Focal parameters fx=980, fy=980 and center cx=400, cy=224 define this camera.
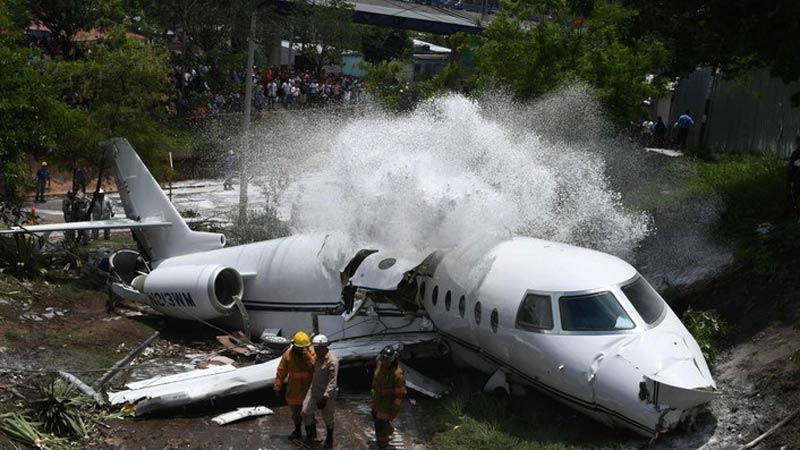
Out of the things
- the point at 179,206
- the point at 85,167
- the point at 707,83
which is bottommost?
the point at 179,206

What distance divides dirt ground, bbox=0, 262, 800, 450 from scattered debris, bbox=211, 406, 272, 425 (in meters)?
0.11

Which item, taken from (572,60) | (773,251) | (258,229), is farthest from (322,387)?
(572,60)

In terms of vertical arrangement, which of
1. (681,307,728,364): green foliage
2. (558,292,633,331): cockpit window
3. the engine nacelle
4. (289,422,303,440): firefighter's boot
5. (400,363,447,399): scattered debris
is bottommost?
(289,422,303,440): firefighter's boot

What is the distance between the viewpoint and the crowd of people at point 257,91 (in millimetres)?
45625

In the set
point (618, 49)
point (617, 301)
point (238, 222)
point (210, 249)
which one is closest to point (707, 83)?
point (618, 49)

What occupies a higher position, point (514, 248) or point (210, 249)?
point (514, 248)

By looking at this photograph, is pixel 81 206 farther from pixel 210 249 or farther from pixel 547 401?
pixel 547 401

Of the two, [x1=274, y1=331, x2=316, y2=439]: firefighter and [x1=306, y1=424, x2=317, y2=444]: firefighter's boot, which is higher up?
[x1=274, y1=331, x2=316, y2=439]: firefighter

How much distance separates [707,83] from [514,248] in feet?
60.8

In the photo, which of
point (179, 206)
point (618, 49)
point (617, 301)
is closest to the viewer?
point (617, 301)

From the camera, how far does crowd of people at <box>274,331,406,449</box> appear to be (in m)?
13.4

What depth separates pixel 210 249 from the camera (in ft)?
70.6

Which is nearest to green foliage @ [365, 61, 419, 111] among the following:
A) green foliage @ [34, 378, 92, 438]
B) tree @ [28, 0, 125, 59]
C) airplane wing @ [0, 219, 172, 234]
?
airplane wing @ [0, 219, 172, 234]

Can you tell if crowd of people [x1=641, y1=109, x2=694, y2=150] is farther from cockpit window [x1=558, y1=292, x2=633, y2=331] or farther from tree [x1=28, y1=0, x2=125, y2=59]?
tree [x1=28, y1=0, x2=125, y2=59]
